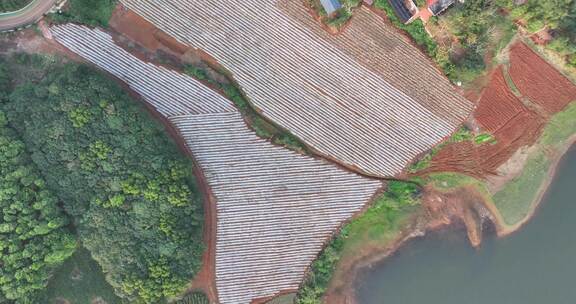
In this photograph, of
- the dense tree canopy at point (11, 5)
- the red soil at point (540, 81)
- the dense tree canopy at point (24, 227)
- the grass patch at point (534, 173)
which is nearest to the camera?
the dense tree canopy at point (24, 227)

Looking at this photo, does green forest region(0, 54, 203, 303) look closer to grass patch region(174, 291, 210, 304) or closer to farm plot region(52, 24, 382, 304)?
grass patch region(174, 291, 210, 304)

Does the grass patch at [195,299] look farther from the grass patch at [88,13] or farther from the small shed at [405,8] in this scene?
the small shed at [405,8]

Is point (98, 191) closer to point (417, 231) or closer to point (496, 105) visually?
point (417, 231)

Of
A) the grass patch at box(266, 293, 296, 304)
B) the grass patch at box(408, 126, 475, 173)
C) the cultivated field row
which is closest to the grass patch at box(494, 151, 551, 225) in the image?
the grass patch at box(408, 126, 475, 173)

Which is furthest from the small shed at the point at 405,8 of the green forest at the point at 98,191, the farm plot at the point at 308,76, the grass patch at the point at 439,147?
the green forest at the point at 98,191

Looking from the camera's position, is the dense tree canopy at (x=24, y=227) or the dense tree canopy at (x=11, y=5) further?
the dense tree canopy at (x=11, y=5)

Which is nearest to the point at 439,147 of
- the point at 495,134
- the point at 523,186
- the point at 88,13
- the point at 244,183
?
the point at 495,134

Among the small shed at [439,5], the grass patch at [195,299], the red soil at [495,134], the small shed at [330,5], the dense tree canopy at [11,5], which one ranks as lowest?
the grass patch at [195,299]
